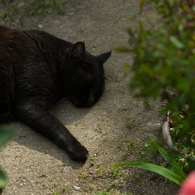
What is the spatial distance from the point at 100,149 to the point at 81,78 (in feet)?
2.80

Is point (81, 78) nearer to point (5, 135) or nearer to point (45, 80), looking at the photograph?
point (45, 80)

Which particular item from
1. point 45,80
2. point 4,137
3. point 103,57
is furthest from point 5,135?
point 103,57

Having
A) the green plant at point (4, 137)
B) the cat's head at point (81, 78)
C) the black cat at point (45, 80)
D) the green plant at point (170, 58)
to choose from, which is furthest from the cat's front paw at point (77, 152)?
the green plant at point (4, 137)

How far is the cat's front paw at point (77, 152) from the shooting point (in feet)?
9.05

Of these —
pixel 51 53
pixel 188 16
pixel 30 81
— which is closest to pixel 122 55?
pixel 51 53

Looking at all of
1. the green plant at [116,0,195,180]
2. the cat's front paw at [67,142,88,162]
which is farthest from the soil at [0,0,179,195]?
the green plant at [116,0,195,180]

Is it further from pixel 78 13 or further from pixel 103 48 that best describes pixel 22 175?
pixel 78 13

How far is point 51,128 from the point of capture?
2.97 m

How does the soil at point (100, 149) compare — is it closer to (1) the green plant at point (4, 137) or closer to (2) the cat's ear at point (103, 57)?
(2) the cat's ear at point (103, 57)

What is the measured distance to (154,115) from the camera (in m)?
3.22

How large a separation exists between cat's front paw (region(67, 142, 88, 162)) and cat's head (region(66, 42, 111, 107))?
0.65 m

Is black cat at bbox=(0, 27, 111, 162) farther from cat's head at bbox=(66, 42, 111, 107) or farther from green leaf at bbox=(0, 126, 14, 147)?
green leaf at bbox=(0, 126, 14, 147)

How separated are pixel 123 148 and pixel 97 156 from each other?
0.25m

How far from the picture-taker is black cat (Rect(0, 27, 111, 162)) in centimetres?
302
